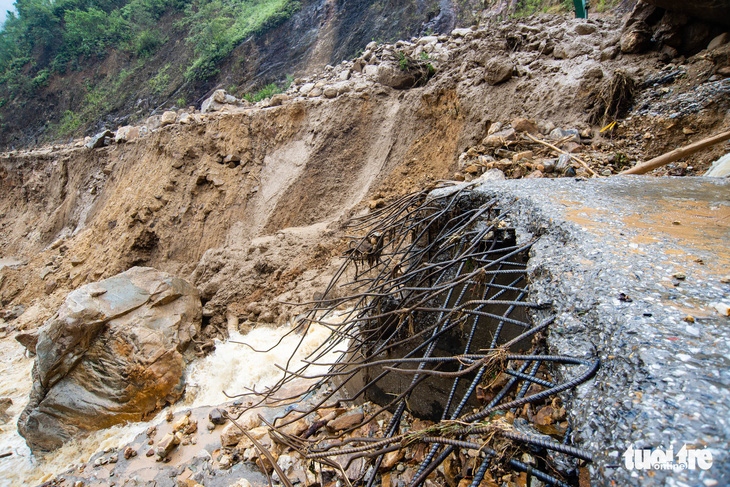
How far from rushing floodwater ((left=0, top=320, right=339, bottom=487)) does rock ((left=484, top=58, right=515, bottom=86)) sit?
474 cm

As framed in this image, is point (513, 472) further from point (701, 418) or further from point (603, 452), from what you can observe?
point (701, 418)

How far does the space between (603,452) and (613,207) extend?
5.20 feet

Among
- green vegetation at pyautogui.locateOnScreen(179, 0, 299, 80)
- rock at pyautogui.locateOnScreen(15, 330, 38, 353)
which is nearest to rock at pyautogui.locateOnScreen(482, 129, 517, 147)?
rock at pyautogui.locateOnScreen(15, 330, 38, 353)

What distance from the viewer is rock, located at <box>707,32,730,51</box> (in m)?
3.62

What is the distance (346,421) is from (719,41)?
215 inches

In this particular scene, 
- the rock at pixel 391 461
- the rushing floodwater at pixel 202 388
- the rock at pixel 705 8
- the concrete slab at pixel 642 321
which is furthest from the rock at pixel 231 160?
the rock at pixel 705 8

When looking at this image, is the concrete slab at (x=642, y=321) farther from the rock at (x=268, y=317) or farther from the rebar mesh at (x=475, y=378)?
the rock at (x=268, y=317)

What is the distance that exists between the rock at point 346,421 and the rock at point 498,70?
212 inches

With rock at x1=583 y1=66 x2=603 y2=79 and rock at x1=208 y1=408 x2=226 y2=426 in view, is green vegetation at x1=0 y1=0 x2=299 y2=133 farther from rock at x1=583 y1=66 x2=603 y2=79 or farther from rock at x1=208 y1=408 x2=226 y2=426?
rock at x1=208 y1=408 x2=226 y2=426

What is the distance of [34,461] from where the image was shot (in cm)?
385

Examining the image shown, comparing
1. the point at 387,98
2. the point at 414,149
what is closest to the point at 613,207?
the point at 414,149

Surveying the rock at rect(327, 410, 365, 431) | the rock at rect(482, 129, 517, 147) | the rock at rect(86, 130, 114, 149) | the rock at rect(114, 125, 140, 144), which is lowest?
the rock at rect(327, 410, 365, 431)

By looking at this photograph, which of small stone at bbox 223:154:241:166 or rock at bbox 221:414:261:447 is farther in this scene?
small stone at bbox 223:154:241:166

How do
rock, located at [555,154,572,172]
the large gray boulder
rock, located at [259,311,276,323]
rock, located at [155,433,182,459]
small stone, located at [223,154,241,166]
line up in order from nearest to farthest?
rock, located at [155,433,182,459], rock, located at [555,154,572,172], the large gray boulder, rock, located at [259,311,276,323], small stone, located at [223,154,241,166]
